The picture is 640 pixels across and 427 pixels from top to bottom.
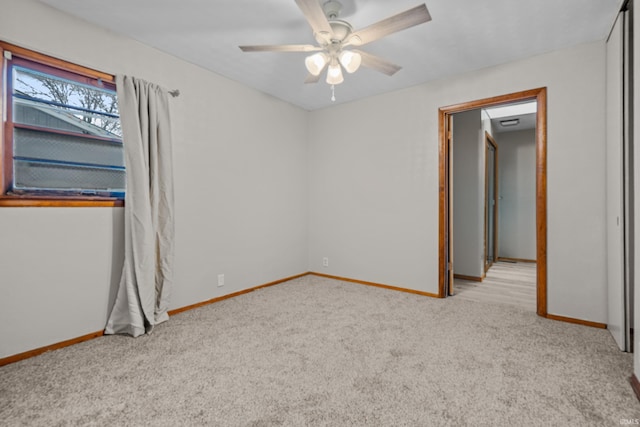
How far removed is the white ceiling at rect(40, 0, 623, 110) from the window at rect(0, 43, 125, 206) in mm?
468

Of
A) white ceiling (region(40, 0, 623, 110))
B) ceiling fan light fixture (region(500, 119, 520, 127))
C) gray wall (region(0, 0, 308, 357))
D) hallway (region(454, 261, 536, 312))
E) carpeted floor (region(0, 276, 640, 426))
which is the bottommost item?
carpeted floor (region(0, 276, 640, 426))

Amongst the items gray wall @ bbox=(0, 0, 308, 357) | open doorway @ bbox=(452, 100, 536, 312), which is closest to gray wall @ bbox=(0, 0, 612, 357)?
gray wall @ bbox=(0, 0, 308, 357)

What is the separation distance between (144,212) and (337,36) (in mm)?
1995

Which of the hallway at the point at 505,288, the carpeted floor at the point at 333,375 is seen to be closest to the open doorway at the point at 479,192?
the hallway at the point at 505,288

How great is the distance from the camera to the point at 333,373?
189cm

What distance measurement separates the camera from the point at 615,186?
2.30 meters

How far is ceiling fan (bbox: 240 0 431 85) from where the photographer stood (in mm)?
1755

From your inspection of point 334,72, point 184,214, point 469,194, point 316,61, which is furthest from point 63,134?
point 469,194

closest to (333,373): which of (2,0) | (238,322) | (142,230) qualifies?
(238,322)

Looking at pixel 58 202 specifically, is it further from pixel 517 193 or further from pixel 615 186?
pixel 517 193

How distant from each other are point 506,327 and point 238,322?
2.28m

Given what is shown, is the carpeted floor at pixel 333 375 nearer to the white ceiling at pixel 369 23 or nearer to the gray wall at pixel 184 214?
the gray wall at pixel 184 214

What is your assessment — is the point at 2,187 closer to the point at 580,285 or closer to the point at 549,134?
the point at 549,134

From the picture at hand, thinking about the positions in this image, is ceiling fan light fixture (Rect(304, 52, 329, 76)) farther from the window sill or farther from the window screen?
the window sill
